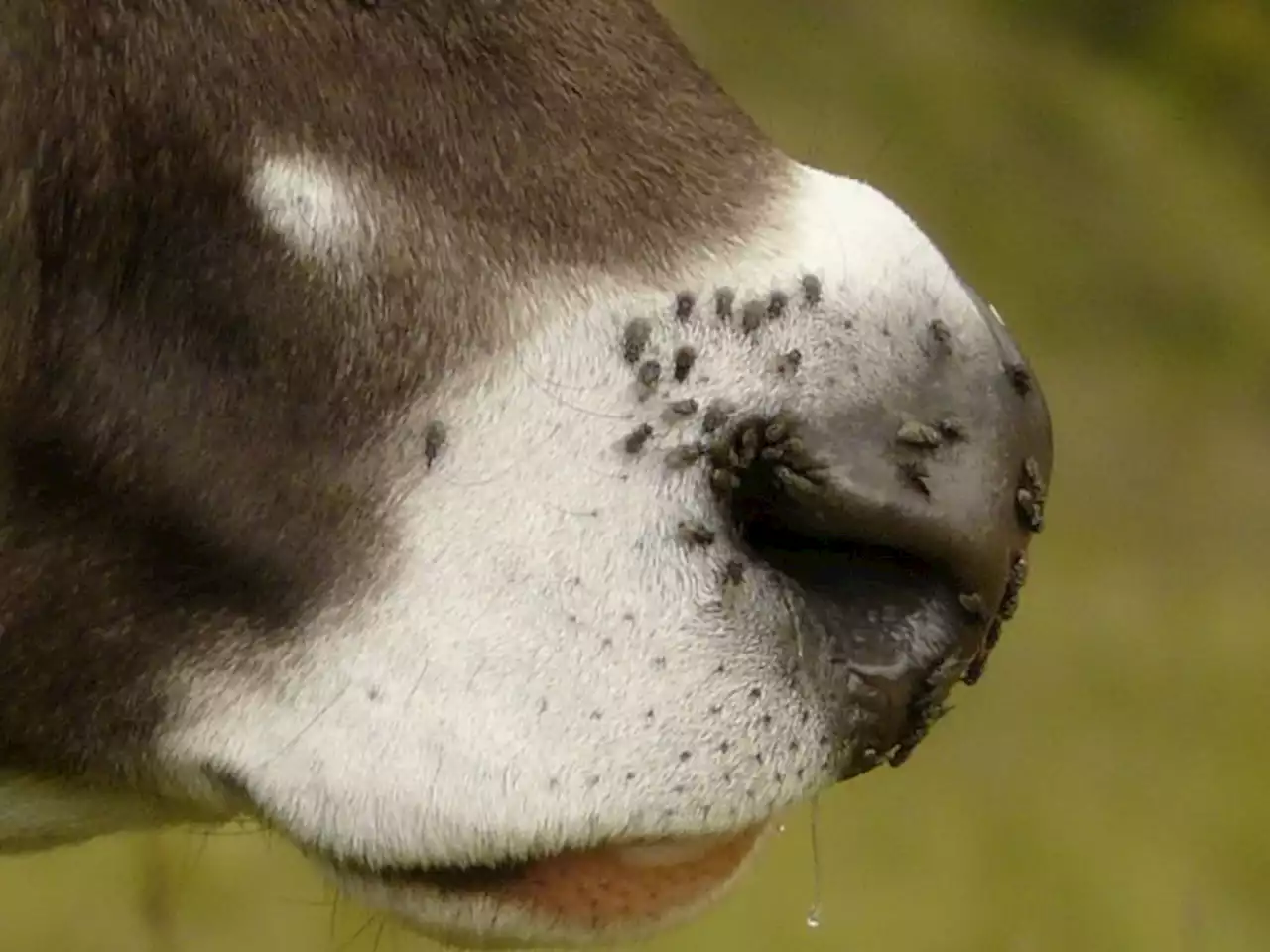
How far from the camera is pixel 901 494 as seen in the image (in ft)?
2.43

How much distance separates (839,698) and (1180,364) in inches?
70.3

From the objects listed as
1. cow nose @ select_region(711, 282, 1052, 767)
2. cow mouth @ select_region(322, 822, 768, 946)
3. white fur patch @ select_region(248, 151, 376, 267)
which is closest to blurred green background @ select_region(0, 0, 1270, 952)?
cow mouth @ select_region(322, 822, 768, 946)

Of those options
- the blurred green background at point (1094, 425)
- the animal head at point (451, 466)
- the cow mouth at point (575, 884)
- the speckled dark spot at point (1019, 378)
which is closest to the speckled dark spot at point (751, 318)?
the animal head at point (451, 466)

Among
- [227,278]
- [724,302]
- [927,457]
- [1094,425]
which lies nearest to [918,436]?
[927,457]

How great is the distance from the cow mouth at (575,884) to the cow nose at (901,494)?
0.13 meters

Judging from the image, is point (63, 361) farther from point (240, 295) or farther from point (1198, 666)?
point (1198, 666)

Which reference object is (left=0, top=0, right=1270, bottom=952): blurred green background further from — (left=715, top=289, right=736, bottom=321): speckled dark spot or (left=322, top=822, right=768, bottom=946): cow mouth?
(left=715, top=289, right=736, bottom=321): speckled dark spot

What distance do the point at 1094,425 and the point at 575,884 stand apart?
5.63 ft

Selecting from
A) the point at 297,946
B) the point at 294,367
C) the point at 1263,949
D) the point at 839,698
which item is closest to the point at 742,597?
the point at 839,698

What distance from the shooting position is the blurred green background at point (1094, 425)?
6.84 feet

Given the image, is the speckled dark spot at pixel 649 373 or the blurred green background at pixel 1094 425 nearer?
→ the speckled dark spot at pixel 649 373

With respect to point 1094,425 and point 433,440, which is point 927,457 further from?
point 1094,425

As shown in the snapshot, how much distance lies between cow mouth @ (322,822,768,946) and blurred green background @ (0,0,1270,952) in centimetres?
122

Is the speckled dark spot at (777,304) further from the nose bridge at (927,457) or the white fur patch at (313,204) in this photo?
the white fur patch at (313,204)
